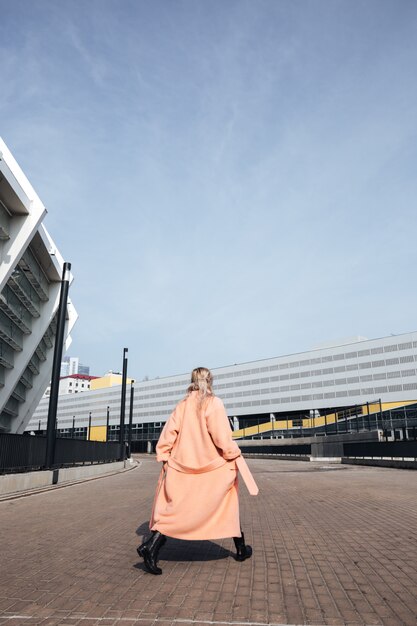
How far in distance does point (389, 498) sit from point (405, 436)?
14.5 meters

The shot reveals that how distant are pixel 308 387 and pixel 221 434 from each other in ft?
218

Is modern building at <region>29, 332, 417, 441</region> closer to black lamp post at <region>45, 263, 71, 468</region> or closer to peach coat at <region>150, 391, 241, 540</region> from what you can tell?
black lamp post at <region>45, 263, 71, 468</region>

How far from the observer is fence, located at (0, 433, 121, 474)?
1262 cm

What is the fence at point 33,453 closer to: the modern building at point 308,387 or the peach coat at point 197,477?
the peach coat at point 197,477

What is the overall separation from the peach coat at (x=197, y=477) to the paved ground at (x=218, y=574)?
1.33 ft

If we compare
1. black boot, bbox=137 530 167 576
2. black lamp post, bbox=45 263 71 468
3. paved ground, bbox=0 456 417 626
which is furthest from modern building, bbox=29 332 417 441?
black boot, bbox=137 530 167 576

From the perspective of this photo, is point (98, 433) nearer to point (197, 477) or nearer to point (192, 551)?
point (192, 551)

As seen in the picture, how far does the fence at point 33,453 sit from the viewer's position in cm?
1262

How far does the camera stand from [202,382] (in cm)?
455

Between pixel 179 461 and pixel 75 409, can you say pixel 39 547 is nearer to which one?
pixel 179 461

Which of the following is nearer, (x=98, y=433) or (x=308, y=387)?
(x=308, y=387)

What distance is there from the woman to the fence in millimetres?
9468

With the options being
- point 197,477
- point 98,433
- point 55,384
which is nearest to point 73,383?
point 98,433

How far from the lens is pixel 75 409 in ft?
371
